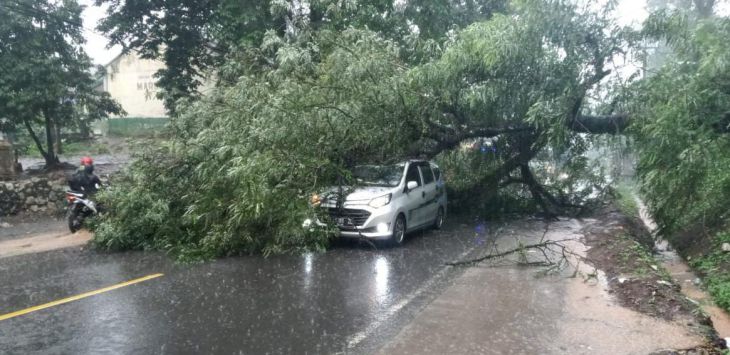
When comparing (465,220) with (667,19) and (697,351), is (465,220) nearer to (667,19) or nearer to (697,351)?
(667,19)

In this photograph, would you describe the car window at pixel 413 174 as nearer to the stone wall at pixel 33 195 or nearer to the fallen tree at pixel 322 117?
the fallen tree at pixel 322 117

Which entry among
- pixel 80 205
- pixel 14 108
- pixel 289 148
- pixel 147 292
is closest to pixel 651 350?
pixel 147 292

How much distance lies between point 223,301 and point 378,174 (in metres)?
5.09

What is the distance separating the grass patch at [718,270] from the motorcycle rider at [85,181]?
11602 mm

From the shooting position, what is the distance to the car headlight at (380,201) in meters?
10.4

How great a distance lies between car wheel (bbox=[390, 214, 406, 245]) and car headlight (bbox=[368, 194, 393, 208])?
0.44m

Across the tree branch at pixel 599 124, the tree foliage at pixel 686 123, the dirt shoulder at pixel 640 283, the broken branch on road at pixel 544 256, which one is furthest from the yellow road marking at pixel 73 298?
the tree branch at pixel 599 124

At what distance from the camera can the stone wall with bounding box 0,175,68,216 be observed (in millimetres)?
14617

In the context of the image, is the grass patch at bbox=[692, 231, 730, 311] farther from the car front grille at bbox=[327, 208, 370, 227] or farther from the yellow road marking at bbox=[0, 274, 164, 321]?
the yellow road marking at bbox=[0, 274, 164, 321]

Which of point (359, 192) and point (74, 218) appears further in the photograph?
point (74, 218)

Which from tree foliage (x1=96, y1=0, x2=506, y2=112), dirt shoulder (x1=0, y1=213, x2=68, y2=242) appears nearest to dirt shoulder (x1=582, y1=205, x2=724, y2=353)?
tree foliage (x1=96, y1=0, x2=506, y2=112)

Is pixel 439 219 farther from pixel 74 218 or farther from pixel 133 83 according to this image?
pixel 133 83

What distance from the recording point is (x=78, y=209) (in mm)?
12461

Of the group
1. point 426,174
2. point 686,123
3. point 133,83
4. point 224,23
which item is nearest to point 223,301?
point 426,174
